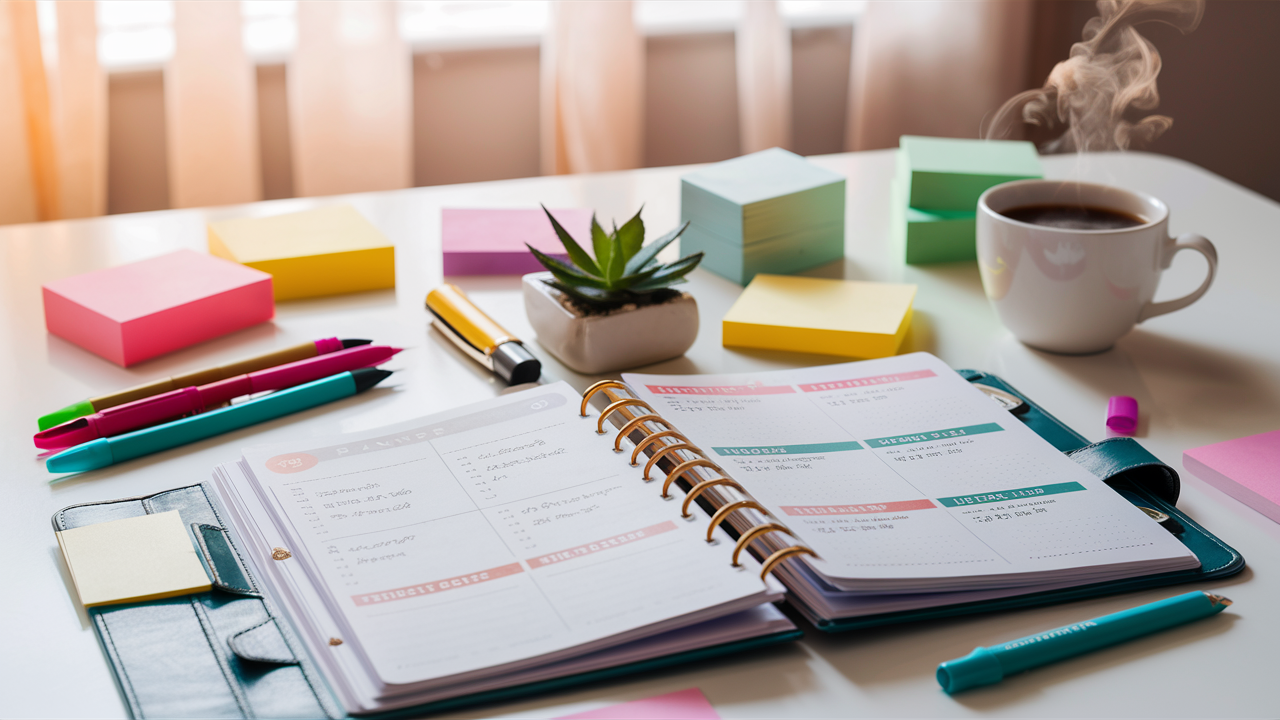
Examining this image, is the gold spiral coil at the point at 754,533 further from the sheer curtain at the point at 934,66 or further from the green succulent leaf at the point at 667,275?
the sheer curtain at the point at 934,66

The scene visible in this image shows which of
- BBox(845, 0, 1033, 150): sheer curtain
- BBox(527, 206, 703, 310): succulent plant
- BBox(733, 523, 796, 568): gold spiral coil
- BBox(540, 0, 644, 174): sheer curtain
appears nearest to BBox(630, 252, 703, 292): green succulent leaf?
BBox(527, 206, 703, 310): succulent plant

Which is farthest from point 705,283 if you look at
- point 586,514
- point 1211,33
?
point 1211,33

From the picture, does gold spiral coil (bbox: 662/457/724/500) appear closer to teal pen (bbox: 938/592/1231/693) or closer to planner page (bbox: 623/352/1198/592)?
planner page (bbox: 623/352/1198/592)

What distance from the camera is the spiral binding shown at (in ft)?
1.81

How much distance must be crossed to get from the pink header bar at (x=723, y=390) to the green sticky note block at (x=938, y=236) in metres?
0.36

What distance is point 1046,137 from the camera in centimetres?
245

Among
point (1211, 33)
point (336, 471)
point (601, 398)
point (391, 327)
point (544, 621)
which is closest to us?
point (544, 621)

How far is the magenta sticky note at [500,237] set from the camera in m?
1.04

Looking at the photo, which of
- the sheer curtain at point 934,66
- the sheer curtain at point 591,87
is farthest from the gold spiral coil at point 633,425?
the sheer curtain at point 934,66

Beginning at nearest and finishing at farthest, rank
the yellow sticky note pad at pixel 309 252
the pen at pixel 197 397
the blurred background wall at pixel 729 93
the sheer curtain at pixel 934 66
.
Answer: the pen at pixel 197 397
the yellow sticky note pad at pixel 309 252
the blurred background wall at pixel 729 93
the sheer curtain at pixel 934 66

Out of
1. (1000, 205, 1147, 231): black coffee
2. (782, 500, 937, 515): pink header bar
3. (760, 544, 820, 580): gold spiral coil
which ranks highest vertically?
A: (1000, 205, 1147, 231): black coffee

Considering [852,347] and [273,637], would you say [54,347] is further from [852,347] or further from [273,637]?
[852,347]

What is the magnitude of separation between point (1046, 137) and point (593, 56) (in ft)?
3.73

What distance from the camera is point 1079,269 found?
0.83 meters
